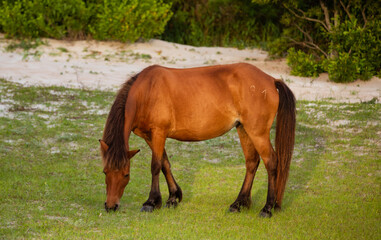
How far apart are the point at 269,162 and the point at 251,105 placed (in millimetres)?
689

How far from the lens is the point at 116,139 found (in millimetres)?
5742

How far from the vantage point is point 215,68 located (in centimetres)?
A: 658

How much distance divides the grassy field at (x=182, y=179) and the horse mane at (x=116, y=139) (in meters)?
0.64

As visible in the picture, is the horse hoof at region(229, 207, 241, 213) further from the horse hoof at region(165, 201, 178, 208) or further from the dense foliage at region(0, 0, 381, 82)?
the dense foliage at region(0, 0, 381, 82)

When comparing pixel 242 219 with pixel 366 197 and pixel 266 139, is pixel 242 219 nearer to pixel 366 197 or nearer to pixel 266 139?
pixel 266 139

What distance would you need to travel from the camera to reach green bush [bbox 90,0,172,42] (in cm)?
1633

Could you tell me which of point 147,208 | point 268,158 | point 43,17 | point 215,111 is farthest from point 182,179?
point 43,17

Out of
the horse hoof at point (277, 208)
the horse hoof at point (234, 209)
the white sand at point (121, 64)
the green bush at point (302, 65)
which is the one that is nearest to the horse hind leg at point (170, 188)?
the horse hoof at point (234, 209)

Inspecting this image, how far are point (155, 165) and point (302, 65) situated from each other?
937cm

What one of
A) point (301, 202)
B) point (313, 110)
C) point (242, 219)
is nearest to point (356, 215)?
point (301, 202)

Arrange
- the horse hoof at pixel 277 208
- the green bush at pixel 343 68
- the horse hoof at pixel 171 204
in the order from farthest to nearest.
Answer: the green bush at pixel 343 68, the horse hoof at pixel 171 204, the horse hoof at pixel 277 208

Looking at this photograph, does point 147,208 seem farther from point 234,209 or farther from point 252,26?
point 252,26

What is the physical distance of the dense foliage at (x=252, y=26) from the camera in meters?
14.3

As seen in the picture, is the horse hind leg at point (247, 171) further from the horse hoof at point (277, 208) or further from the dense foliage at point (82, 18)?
the dense foliage at point (82, 18)
